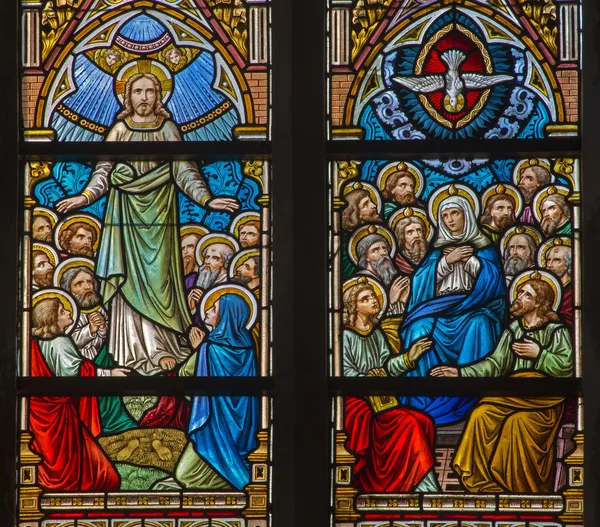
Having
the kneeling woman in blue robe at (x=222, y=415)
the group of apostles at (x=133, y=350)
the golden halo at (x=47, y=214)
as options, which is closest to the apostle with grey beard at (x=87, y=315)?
the group of apostles at (x=133, y=350)

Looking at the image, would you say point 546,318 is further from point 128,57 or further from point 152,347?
point 128,57

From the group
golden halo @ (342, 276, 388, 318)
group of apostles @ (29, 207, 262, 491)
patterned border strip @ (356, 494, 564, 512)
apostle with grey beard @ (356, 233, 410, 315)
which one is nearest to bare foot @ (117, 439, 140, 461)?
group of apostles @ (29, 207, 262, 491)

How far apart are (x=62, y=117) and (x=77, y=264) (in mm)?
717

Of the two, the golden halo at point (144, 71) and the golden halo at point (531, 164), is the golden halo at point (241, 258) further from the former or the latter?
the golden halo at point (531, 164)

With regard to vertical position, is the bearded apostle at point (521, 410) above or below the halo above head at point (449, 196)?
below

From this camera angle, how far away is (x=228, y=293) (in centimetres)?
480

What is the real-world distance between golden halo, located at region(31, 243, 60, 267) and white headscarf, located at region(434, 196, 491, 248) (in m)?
1.76

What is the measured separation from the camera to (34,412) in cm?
478

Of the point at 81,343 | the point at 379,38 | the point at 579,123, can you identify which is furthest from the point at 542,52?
the point at 81,343

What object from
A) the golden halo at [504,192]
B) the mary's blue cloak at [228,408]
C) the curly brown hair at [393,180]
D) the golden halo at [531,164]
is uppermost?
the golden halo at [531,164]

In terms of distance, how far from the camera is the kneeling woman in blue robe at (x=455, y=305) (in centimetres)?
477

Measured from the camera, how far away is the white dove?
4.93m

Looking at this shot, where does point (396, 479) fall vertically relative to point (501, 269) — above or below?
below

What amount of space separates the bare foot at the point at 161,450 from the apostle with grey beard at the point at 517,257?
1.74 m
